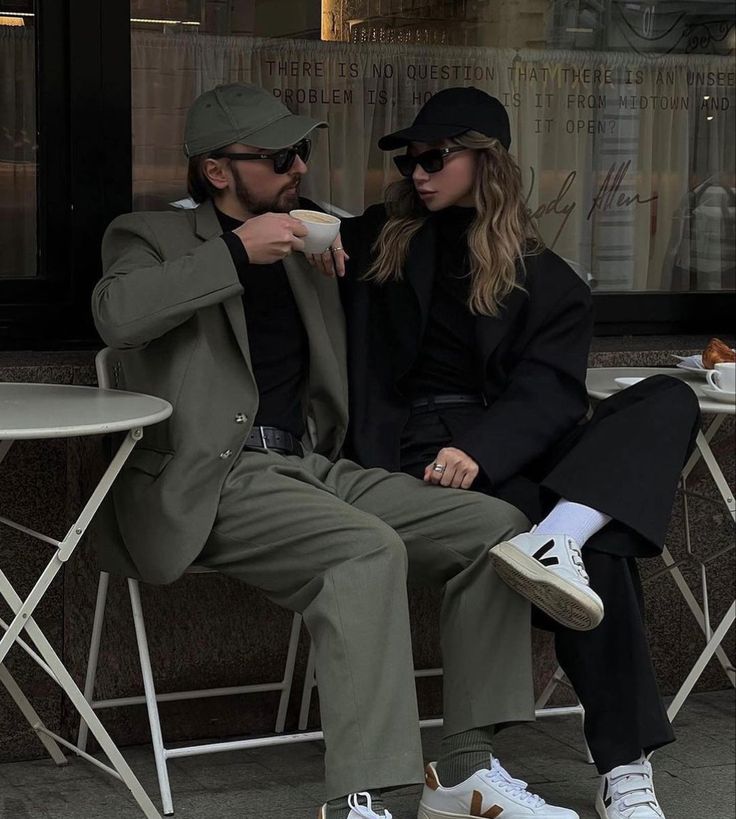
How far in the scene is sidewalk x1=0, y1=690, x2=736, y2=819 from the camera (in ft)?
12.2

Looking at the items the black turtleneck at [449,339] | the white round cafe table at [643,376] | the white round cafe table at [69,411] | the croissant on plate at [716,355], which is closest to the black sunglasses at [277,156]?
the black turtleneck at [449,339]

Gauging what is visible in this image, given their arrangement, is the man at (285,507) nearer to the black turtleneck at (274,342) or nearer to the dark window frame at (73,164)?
the black turtleneck at (274,342)

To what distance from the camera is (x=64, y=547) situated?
11.1ft

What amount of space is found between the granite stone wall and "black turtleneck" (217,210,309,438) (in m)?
0.46

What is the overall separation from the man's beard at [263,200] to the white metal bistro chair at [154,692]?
486 mm

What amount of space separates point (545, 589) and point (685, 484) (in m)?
1.43

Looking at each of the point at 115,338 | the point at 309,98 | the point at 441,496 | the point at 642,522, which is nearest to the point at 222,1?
the point at 309,98

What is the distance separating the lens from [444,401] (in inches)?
156

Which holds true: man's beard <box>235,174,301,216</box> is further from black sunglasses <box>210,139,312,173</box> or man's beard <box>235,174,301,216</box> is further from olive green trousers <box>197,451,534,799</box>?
olive green trousers <box>197,451,534,799</box>

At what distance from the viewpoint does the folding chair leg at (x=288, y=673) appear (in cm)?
412

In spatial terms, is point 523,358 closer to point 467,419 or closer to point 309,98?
point 467,419

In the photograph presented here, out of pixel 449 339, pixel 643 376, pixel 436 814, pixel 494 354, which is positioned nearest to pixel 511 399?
Answer: pixel 494 354

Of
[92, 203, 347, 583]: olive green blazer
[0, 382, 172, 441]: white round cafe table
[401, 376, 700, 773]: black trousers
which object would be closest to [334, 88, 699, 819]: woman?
[401, 376, 700, 773]: black trousers

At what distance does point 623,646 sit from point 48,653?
4.14ft
